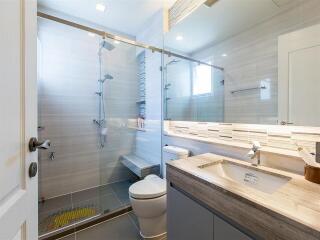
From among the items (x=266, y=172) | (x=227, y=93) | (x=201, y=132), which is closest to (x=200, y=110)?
(x=201, y=132)

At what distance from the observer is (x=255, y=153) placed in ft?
3.91

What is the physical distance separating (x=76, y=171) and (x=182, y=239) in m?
2.02

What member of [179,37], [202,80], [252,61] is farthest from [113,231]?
[179,37]

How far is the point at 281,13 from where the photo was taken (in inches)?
48.0

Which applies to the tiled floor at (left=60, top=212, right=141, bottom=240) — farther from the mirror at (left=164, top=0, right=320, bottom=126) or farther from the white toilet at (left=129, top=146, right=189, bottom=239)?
the mirror at (left=164, top=0, right=320, bottom=126)

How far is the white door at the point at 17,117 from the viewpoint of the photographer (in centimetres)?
55

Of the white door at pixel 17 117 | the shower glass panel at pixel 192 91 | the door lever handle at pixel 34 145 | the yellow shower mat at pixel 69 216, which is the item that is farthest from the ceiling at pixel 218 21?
the yellow shower mat at pixel 69 216

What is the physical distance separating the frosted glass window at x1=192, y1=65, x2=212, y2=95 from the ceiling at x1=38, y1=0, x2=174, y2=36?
103 cm

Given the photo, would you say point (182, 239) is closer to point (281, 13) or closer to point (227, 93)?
point (227, 93)

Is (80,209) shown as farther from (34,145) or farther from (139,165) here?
(34,145)

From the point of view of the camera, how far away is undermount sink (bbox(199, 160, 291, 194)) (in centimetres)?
102

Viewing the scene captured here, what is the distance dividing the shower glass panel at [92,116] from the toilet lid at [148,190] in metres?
0.58

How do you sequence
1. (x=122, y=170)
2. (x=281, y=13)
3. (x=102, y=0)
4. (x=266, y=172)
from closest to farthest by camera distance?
(x=266, y=172) < (x=281, y=13) < (x=102, y=0) < (x=122, y=170)

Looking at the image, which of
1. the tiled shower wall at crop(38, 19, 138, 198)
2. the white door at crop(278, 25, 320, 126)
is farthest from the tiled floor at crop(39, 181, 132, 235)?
the white door at crop(278, 25, 320, 126)
